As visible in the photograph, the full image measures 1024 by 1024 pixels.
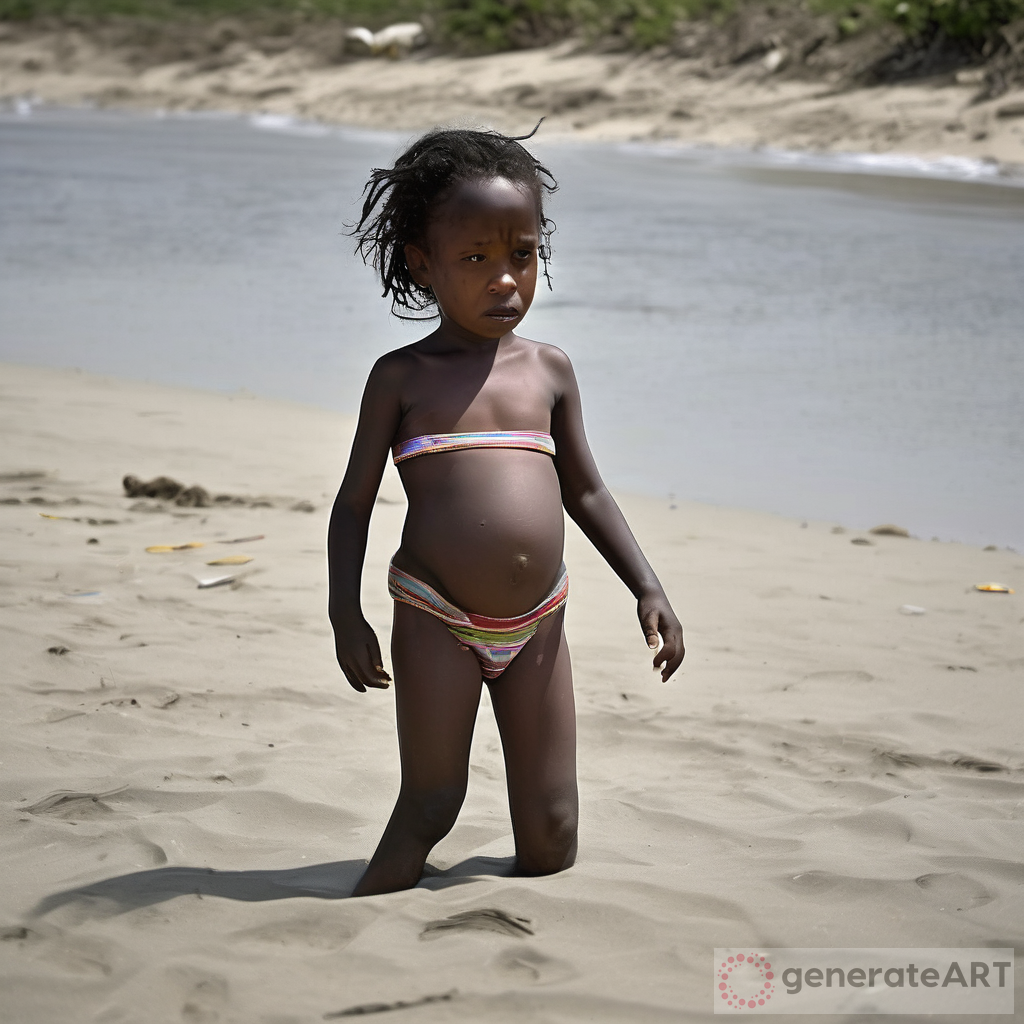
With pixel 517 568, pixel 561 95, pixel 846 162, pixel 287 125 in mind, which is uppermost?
pixel 561 95

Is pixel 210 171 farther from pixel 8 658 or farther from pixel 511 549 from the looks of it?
pixel 511 549

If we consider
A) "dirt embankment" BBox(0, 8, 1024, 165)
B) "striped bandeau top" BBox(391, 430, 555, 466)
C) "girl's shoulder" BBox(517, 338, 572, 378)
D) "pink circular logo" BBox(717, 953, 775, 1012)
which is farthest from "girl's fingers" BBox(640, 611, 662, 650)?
"dirt embankment" BBox(0, 8, 1024, 165)

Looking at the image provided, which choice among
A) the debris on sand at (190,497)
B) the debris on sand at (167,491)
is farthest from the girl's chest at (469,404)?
the debris on sand at (167,491)

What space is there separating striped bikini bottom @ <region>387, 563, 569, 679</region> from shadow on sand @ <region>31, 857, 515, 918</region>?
443 millimetres

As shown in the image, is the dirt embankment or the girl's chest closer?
the girl's chest

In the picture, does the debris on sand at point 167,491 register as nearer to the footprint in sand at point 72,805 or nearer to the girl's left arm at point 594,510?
the footprint in sand at point 72,805

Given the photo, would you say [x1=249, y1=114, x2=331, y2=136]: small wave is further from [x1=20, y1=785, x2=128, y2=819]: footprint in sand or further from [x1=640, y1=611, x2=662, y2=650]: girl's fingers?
[x1=640, y1=611, x2=662, y2=650]: girl's fingers

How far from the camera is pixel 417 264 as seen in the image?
2.79m

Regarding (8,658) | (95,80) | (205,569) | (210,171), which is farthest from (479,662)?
(95,80)

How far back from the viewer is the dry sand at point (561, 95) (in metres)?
19.0

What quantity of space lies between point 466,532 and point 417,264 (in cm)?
57

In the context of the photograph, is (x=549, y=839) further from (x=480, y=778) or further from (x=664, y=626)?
(x=480, y=778)

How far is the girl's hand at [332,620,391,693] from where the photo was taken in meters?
2.58

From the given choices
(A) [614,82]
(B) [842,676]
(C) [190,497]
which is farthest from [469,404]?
(A) [614,82]
